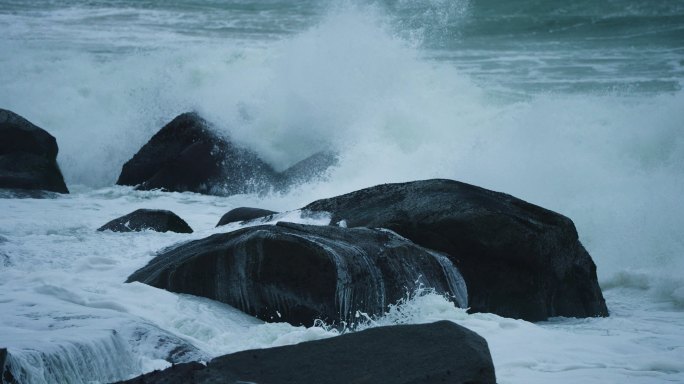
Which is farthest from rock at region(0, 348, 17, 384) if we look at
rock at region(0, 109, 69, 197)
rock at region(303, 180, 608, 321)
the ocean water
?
rock at region(0, 109, 69, 197)

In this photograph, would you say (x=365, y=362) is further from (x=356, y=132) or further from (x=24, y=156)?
(x=356, y=132)

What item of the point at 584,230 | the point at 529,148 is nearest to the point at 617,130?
the point at 529,148

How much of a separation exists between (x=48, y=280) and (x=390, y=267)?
2011 millimetres

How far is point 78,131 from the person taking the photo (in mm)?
14312

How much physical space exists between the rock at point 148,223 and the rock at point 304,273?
198 cm

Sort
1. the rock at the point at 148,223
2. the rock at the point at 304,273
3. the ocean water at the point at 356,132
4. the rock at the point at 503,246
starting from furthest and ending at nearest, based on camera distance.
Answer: the rock at the point at 148,223
the rock at the point at 503,246
the rock at the point at 304,273
the ocean water at the point at 356,132

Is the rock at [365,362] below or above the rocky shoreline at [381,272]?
above

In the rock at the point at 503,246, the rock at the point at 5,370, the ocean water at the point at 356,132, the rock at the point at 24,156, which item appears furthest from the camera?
the rock at the point at 24,156

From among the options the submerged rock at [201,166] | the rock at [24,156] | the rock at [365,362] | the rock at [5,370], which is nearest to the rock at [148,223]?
the rock at [24,156]

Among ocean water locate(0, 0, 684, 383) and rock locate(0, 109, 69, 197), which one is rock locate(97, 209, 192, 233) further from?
rock locate(0, 109, 69, 197)

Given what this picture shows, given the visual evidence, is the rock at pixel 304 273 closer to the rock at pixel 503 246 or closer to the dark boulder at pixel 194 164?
the rock at pixel 503 246

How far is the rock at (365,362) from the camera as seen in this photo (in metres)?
3.64

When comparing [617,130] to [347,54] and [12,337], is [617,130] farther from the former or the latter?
[12,337]

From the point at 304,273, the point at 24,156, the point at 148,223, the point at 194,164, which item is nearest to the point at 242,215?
the point at 148,223
